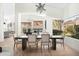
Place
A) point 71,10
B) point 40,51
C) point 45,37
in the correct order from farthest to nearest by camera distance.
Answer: point 45,37
point 40,51
point 71,10

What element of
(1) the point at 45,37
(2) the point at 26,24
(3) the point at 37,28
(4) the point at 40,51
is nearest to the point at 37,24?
(3) the point at 37,28

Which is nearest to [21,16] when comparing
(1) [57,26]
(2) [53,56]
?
(1) [57,26]

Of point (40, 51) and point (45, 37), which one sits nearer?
point (40, 51)

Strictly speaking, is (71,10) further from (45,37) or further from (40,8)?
(45,37)

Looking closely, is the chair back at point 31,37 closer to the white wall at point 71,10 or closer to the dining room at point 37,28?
the dining room at point 37,28

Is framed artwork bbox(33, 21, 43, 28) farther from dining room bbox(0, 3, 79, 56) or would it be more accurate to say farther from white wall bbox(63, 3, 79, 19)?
white wall bbox(63, 3, 79, 19)

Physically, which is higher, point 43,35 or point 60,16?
point 60,16

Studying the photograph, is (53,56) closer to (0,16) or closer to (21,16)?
(21,16)

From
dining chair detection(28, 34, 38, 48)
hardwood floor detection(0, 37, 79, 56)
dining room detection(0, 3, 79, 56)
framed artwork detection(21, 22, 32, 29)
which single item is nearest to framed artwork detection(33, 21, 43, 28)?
dining room detection(0, 3, 79, 56)

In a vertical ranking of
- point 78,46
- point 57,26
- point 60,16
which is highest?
point 60,16

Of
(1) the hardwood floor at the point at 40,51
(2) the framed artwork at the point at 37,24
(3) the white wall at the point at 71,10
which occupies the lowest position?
(1) the hardwood floor at the point at 40,51

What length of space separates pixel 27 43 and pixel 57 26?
94 centimetres

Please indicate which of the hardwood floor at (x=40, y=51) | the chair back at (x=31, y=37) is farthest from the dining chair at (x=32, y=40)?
the hardwood floor at (x=40, y=51)

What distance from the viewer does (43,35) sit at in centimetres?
347
